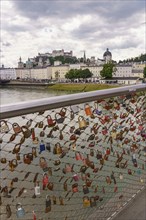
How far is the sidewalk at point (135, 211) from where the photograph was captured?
158cm

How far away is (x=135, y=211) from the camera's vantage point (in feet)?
5.37

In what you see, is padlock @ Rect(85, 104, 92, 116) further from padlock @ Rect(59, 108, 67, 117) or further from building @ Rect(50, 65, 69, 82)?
building @ Rect(50, 65, 69, 82)

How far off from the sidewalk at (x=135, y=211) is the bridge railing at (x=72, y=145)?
0.05 metres

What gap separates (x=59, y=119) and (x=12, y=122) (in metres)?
0.24

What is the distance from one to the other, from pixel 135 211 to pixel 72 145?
0.60m

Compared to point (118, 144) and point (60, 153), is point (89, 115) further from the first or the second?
point (118, 144)

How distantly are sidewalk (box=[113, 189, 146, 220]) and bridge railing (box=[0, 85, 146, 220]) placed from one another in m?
0.05

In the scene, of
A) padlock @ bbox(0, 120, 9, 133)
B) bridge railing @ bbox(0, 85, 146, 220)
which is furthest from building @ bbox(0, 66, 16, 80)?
padlock @ bbox(0, 120, 9, 133)

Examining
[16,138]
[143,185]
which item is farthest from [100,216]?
[16,138]

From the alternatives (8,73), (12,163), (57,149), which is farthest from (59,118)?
(8,73)

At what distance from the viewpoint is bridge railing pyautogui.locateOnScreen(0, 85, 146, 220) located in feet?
3.47

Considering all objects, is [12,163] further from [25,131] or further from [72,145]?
[72,145]

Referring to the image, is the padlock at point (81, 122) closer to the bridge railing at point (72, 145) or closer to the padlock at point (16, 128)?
the bridge railing at point (72, 145)

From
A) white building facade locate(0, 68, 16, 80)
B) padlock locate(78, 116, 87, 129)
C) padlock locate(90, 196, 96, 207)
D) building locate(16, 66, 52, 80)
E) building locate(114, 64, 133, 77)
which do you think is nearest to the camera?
padlock locate(78, 116, 87, 129)
